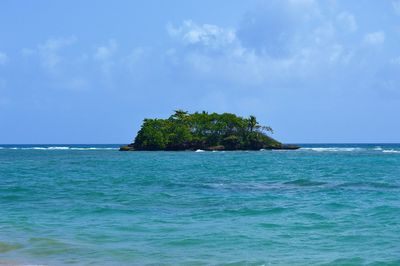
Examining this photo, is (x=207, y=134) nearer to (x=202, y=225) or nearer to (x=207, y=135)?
(x=207, y=135)

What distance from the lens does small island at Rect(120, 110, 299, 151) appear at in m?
111

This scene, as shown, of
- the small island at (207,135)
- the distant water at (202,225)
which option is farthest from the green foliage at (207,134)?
the distant water at (202,225)

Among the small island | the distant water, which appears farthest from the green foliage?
the distant water

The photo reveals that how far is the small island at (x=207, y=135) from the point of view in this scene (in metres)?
111

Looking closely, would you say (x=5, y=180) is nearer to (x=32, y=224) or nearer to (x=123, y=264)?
(x=32, y=224)

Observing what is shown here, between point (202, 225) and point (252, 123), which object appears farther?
point (252, 123)

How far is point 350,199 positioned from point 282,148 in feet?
310

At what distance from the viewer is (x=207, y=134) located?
372 feet

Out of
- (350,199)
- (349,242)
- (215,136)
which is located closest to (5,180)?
(350,199)

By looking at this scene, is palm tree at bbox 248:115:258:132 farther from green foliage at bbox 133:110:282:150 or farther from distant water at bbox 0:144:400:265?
distant water at bbox 0:144:400:265

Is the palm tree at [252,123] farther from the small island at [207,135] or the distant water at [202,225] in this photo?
the distant water at [202,225]

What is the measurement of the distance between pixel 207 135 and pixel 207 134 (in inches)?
7.7

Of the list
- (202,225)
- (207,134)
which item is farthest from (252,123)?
(202,225)

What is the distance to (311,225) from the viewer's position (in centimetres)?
1588
